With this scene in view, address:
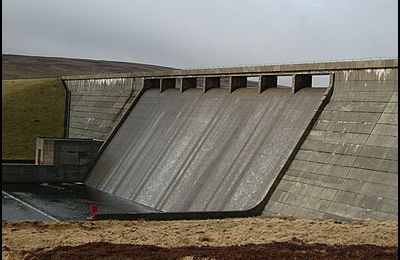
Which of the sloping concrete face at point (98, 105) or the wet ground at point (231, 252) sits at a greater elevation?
the sloping concrete face at point (98, 105)

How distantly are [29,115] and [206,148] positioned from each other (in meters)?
35.1

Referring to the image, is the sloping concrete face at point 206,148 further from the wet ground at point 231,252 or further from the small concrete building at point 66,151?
the wet ground at point 231,252

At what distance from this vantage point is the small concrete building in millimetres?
50031

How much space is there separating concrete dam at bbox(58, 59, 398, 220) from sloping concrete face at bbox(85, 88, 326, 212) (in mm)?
92

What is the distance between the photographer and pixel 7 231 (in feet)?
72.0

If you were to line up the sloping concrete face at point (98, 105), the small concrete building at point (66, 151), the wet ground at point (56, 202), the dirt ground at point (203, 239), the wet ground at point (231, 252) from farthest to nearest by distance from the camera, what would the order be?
the sloping concrete face at point (98, 105) < the small concrete building at point (66, 151) < the wet ground at point (56, 202) < the dirt ground at point (203, 239) < the wet ground at point (231, 252)

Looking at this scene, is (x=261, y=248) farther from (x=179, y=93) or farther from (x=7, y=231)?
(x=179, y=93)

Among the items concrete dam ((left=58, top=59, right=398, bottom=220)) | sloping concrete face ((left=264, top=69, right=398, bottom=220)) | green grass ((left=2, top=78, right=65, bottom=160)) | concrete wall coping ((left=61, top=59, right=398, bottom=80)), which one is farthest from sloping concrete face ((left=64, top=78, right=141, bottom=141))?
sloping concrete face ((left=264, top=69, right=398, bottom=220))

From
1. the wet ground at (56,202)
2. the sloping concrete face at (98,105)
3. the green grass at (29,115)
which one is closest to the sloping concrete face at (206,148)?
the wet ground at (56,202)

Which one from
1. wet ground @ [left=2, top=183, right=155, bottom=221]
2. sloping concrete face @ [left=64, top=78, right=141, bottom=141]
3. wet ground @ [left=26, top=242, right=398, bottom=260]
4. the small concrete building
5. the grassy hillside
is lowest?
wet ground @ [left=2, top=183, right=155, bottom=221]

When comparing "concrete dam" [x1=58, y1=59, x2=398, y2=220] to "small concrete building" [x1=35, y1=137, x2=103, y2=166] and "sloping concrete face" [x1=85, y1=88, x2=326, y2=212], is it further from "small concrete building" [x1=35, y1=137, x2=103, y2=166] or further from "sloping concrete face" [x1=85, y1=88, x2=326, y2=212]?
"small concrete building" [x1=35, y1=137, x2=103, y2=166]

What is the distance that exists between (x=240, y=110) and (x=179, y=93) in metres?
11.2

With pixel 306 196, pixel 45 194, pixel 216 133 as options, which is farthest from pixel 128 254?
pixel 45 194

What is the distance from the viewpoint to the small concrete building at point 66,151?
50031 millimetres
